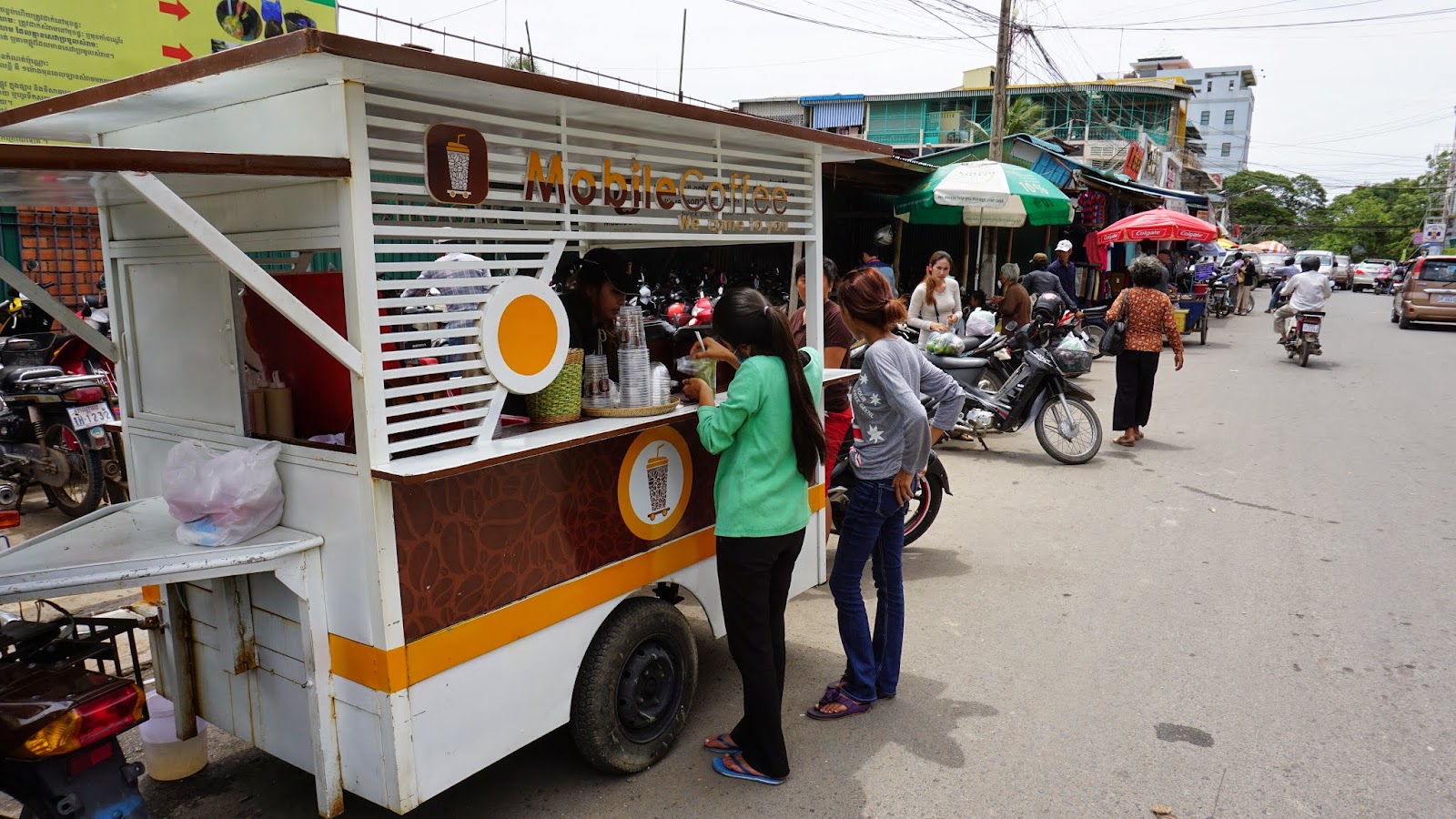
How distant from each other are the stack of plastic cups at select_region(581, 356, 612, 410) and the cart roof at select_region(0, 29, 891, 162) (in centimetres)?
83

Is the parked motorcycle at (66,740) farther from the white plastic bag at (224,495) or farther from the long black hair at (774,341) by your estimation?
the long black hair at (774,341)

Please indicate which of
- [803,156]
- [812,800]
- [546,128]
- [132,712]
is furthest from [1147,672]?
[132,712]

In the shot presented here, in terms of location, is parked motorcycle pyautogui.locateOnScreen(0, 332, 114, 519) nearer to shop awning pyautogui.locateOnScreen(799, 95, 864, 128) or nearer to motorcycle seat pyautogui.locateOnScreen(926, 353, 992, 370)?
motorcycle seat pyautogui.locateOnScreen(926, 353, 992, 370)

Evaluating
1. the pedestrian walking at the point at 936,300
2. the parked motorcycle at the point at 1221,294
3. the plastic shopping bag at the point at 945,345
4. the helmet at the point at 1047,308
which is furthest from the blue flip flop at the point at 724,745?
the parked motorcycle at the point at 1221,294

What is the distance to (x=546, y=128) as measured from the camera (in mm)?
2789

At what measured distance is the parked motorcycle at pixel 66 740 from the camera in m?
2.13

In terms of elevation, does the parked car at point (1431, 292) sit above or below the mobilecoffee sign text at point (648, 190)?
below

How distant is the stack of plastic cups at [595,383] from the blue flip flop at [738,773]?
1.30 metres

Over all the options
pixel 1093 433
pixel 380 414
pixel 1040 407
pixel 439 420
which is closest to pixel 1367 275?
pixel 1093 433

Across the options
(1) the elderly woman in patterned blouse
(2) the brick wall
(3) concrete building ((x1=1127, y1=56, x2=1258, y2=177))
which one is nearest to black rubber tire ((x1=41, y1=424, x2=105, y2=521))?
(2) the brick wall

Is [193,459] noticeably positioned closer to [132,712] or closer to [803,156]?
[132,712]

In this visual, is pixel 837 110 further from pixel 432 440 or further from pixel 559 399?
pixel 432 440

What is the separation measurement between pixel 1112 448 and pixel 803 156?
217 inches

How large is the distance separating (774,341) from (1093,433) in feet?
18.0
